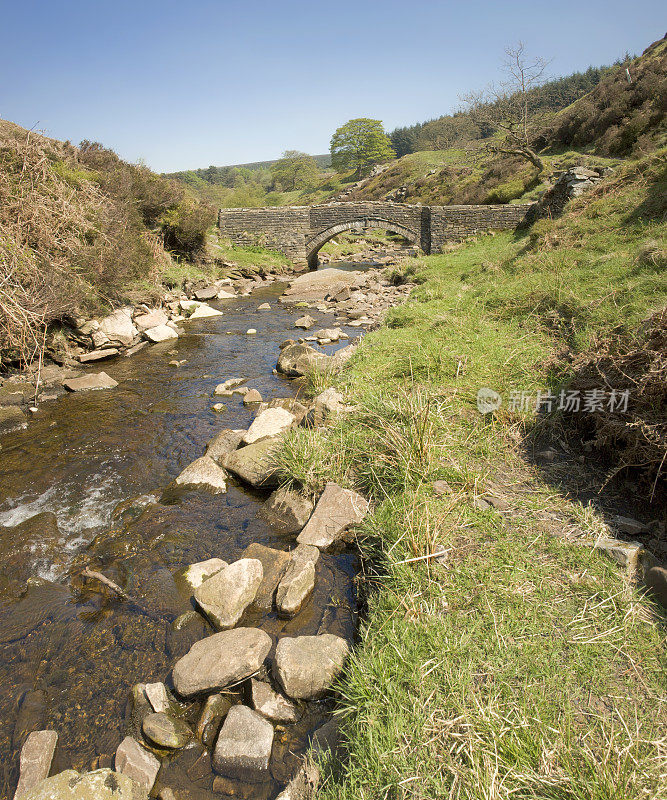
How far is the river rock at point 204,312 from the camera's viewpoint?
611 inches

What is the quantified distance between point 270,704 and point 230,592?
3.29ft

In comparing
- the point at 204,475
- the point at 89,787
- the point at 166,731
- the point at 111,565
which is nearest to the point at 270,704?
the point at 166,731

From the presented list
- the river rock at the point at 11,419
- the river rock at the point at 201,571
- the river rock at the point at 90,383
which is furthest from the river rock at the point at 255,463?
the river rock at the point at 90,383

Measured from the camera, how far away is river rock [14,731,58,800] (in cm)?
272

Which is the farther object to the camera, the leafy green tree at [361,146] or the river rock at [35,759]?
the leafy green tree at [361,146]

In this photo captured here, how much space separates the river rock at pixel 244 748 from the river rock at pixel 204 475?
3103mm

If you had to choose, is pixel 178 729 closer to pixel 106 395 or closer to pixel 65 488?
pixel 65 488

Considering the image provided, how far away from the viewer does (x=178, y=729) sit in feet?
9.91

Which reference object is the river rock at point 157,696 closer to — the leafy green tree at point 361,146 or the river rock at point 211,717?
the river rock at point 211,717

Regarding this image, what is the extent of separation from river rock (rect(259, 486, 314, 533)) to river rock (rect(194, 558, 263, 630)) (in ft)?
2.99

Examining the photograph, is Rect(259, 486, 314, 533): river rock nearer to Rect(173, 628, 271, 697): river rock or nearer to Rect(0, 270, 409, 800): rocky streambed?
Rect(0, 270, 409, 800): rocky streambed

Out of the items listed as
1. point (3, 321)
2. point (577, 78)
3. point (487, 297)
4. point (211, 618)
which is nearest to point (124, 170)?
point (3, 321)

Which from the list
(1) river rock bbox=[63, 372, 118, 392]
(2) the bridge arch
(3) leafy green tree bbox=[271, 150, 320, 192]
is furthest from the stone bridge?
(3) leafy green tree bbox=[271, 150, 320, 192]

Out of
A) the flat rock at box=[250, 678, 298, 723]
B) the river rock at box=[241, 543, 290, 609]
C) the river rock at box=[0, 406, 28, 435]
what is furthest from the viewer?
the river rock at box=[0, 406, 28, 435]
